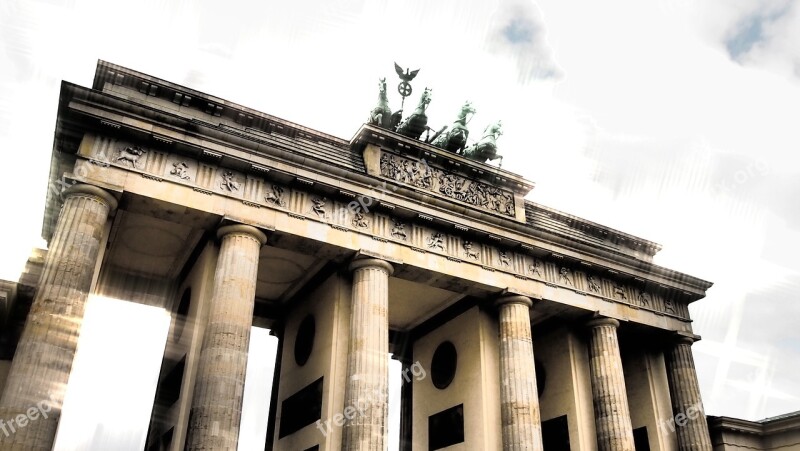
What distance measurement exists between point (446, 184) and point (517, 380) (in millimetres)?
7394

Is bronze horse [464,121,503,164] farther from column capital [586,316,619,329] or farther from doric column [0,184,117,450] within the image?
doric column [0,184,117,450]

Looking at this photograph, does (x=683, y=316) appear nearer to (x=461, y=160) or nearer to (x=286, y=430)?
(x=461, y=160)

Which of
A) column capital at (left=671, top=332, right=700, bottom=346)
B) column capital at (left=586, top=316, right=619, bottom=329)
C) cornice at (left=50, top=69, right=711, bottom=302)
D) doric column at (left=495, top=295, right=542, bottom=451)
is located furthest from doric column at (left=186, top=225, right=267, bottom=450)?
column capital at (left=671, top=332, right=700, bottom=346)

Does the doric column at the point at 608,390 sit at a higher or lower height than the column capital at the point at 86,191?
lower

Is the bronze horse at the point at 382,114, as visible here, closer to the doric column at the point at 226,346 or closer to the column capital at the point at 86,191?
the doric column at the point at 226,346

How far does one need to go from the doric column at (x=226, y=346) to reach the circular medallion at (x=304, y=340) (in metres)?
4.80

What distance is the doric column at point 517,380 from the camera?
20.7 m

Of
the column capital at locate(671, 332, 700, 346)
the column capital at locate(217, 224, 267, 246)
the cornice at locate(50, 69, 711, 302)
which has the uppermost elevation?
the cornice at locate(50, 69, 711, 302)

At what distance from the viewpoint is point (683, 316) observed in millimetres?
26641

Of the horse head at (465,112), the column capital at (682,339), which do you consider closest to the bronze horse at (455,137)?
the horse head at (465,112)

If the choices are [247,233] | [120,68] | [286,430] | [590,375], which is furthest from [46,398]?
[590,375]

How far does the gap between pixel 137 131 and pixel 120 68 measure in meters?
3.47

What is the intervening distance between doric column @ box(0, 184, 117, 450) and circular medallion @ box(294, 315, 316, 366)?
8.00m

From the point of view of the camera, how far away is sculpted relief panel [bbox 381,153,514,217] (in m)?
22.4
